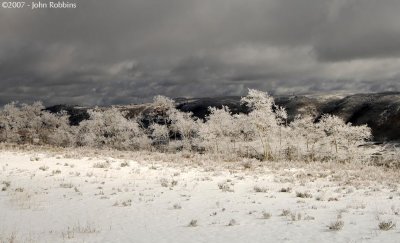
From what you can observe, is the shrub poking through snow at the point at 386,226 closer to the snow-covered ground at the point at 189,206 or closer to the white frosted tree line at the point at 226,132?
the snow-covered ground at the point at 189,206

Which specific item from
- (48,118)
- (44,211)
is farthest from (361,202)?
(48,118)

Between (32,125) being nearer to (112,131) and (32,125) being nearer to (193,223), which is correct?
(112,131)

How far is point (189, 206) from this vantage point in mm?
17406

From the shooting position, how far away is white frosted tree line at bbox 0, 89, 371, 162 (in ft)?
217

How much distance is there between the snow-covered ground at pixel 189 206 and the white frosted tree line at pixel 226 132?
35.5 meters

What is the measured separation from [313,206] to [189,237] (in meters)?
6.31

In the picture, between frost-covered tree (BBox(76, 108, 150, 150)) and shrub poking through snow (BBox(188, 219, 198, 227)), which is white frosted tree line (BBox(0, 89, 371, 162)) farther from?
shrub poking through snow (BBox(188, 219, 198, 227))

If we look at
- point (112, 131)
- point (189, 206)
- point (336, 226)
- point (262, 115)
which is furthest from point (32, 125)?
point (336, 226)

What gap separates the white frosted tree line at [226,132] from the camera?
6619 centimetres

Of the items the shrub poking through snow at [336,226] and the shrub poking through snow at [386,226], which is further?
the shrub poking through snow at [336,226]

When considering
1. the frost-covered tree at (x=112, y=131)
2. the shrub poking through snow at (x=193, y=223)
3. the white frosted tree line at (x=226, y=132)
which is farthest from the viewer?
the frost-covered tree at (x=112, y=131)

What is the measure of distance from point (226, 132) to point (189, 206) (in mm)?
86573

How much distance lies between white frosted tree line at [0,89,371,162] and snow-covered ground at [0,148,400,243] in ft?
116

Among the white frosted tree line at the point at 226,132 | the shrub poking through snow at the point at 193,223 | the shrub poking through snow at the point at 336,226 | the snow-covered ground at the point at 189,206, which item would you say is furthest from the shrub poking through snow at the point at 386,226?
the white frosted tree line at the point at 226,132
